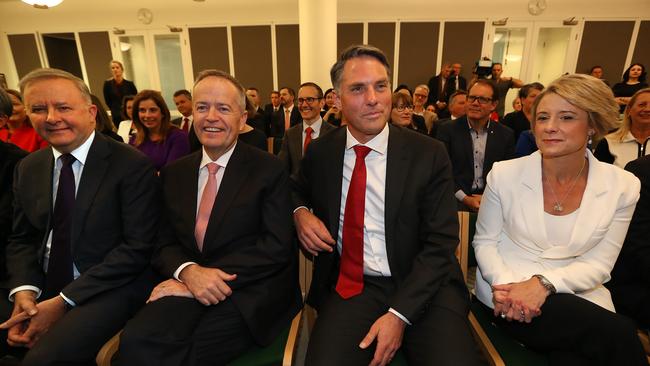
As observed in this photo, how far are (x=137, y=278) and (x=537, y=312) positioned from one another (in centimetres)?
182

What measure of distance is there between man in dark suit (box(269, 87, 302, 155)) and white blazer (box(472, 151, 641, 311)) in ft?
16.7

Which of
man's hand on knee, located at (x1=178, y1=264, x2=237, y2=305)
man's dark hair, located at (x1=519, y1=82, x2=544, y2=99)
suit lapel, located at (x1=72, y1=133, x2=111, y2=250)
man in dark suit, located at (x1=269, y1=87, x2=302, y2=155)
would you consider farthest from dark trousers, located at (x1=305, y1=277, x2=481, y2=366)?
man in dark suit, located at (x1=269, y1=87, x2=302, y2=155)

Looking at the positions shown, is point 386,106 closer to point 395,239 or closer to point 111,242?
point 395,239

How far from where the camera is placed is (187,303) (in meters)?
1.47

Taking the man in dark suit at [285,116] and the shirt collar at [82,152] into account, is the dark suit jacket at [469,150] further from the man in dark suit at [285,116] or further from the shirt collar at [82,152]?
the man in dark suit at [285,116]

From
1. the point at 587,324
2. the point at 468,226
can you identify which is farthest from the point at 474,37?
the point at 587,324

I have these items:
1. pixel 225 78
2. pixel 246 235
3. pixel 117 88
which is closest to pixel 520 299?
pixel 246 235

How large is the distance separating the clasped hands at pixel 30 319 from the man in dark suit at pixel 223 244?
1.43 feet

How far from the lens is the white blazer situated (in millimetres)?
1422

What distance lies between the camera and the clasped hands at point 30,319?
1428 millimetres

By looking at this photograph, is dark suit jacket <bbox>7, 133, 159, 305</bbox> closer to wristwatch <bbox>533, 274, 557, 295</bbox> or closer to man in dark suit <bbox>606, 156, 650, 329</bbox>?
wristwatch <bbox>533, 274, 557, 295</bbox>

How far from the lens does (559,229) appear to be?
4.91ft

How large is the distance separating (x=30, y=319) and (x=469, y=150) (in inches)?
Answer: 129

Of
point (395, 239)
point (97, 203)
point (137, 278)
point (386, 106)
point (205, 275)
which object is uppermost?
point (386, 106)
